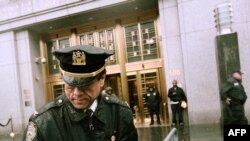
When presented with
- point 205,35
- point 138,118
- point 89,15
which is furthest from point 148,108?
point 89,15

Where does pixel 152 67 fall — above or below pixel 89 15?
below

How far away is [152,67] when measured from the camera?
45.9ft

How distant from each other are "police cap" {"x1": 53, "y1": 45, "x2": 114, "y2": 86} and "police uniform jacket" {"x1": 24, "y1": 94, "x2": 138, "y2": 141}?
0.71 ft

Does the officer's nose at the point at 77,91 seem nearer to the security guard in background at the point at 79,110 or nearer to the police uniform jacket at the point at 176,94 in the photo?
the security guard in background at the point at 79,110

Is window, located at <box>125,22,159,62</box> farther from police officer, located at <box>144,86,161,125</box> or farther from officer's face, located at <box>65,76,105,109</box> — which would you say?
officer's face, located at <box>65,76,105,109</box>

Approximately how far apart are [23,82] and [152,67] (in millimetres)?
6070

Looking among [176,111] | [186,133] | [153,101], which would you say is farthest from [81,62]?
[153,101]

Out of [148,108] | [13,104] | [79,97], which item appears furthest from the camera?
[13,104]

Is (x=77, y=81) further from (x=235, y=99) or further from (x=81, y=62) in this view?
(x=235, y=99)

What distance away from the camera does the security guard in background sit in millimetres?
2109

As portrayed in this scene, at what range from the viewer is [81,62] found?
2.20 meters

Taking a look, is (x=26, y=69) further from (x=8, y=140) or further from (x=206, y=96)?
(x=206, y=96)

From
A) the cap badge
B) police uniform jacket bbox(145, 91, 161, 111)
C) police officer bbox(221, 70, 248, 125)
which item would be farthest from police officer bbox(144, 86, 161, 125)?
the cap badge

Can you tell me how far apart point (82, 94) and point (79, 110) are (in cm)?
Result: 14
